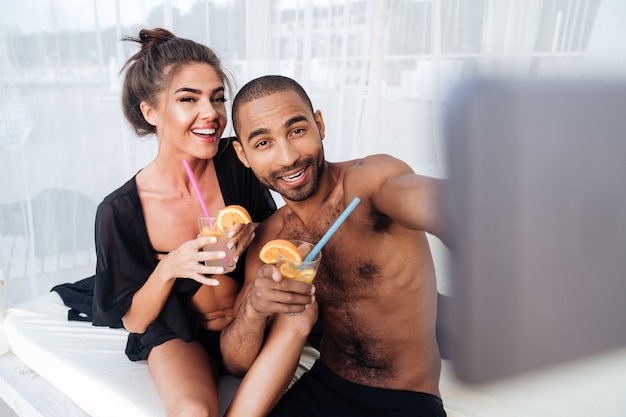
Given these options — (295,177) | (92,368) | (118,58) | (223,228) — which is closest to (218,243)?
(223,228)

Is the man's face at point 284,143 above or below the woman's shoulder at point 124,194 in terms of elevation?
above

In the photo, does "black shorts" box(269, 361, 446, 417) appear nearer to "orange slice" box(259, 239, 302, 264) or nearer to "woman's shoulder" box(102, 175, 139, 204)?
"orange slice" box(259, 239, 302, 264)

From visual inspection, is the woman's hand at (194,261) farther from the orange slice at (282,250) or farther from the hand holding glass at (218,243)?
the orange slice at (282,250)

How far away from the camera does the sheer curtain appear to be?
7.79ft

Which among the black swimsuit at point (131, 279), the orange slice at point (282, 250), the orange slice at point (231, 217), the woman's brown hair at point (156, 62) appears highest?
the woman's brown hair at point (156, 62)

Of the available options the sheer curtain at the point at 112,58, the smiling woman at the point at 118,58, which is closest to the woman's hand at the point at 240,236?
the smiling woman at the point at 118,58

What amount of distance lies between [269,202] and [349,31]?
1901 millimetres

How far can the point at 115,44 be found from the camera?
248cm

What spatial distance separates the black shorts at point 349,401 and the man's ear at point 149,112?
0.95 meters

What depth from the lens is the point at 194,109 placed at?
151 centimetres

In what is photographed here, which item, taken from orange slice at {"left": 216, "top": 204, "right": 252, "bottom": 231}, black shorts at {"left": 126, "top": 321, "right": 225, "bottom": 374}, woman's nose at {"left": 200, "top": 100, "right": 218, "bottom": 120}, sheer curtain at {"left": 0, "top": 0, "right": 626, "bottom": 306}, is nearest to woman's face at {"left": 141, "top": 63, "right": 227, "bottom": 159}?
woman's nose at {"left": 200, "top": 100, "right": 218, "bottom": 120}

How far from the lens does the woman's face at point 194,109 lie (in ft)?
4.96

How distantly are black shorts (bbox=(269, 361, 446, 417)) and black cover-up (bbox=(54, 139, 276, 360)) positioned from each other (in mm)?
396

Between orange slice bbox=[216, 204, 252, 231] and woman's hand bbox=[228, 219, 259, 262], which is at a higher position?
orange slice bbox=[216, 204, 252, 231]
